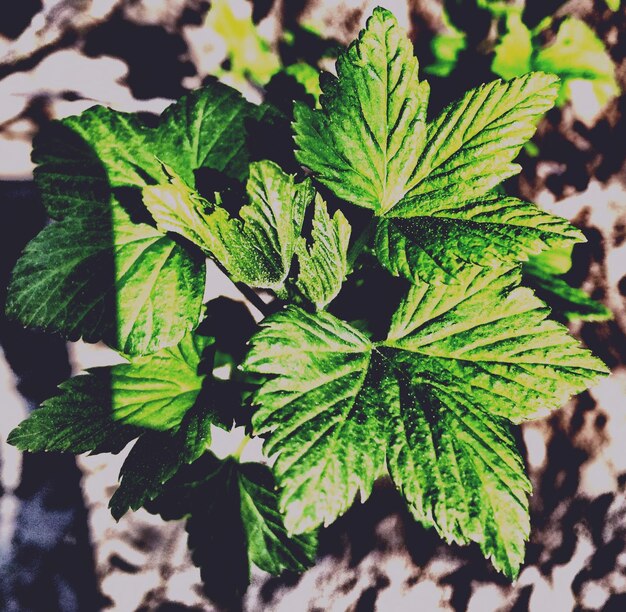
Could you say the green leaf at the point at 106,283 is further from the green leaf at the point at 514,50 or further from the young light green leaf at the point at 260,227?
the green leaf at the point at 514,50

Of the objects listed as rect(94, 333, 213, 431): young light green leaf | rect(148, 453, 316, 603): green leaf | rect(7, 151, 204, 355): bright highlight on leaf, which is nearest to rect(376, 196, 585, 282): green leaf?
rect(7, 151, 204, 355): bright highlight on leaf

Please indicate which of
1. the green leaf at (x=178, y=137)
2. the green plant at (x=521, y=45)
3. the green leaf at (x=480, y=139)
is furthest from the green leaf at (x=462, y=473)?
the green plant at (x=521, y=45)

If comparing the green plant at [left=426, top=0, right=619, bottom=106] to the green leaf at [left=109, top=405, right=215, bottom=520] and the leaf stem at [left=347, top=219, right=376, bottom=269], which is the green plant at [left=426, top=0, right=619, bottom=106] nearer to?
Result: the leaf stem at [left=347, top=219, right=376, bottom=269]

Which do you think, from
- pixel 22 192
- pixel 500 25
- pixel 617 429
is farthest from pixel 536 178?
pixel 22 192

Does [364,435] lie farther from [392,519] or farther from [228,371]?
[392,519]

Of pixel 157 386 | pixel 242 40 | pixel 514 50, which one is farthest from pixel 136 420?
pixel 514 50
